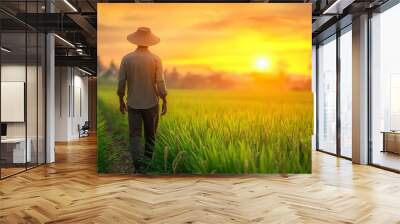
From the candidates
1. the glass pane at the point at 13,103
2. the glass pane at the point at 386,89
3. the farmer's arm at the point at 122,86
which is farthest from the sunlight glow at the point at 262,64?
the glass pane at the point at 13,103

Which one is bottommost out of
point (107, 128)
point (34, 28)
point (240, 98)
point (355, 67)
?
point (107, 128)

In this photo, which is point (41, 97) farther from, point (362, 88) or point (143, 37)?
point (362, 88)

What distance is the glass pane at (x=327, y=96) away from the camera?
10.6 meters

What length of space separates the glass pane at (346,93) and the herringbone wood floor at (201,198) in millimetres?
2118

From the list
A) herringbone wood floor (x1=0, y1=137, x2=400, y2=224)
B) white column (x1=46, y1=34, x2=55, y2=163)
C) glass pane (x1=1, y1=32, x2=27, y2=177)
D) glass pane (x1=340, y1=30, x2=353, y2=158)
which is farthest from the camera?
glass pane (x1=340, y1=30, x2=353, y2=158)

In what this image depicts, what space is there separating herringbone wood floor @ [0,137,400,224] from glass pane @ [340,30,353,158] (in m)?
2.12

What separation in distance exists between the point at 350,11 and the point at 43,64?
6.35 m

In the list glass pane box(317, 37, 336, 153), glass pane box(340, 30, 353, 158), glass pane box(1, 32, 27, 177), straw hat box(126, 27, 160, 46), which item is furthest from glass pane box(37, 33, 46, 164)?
glass pane box(317, 37, 336, 153)

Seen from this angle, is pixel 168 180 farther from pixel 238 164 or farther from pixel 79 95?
pixel 79 95

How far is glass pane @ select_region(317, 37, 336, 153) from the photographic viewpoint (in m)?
10.6

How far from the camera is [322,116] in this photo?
11641 mm

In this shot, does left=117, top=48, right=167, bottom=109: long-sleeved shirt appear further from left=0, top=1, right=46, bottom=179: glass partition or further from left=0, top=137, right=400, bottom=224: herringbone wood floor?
left=0, top=1, right=46, bottom=179: glass partition

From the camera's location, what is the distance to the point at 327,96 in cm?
1120

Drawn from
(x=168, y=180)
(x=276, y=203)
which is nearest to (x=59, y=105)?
(x=168, y=180)
